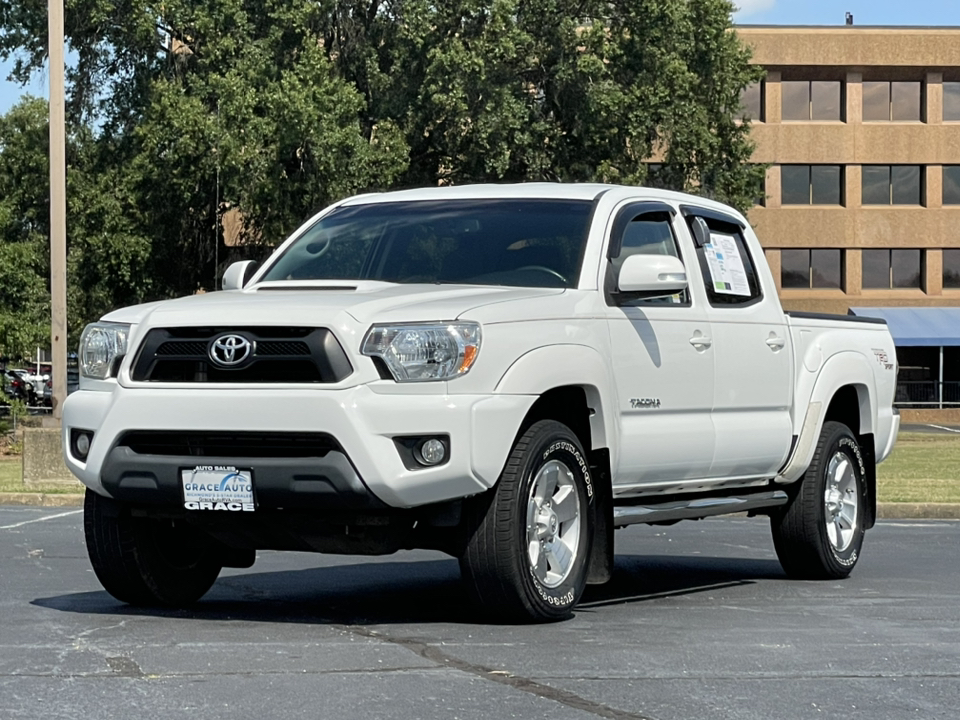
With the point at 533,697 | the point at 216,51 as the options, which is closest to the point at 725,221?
the point at 533,697

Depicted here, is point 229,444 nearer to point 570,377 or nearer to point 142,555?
point 142,555

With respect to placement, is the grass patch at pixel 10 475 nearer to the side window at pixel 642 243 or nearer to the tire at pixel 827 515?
the tire at pixel 827 515

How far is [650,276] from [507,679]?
2.75 meters

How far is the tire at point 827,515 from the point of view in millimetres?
10242

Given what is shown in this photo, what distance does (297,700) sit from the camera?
230 inches

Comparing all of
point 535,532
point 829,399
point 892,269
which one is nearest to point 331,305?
point 535,532

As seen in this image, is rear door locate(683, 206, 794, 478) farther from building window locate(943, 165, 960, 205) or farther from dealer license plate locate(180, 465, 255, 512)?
building window locate(943, 165, 960, 205)

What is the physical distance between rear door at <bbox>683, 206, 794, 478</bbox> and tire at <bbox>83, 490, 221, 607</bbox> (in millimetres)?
2745

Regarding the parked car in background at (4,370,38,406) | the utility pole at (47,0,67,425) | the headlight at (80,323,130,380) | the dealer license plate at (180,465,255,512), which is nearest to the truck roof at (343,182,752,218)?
the headlight at (80,323,130,380)

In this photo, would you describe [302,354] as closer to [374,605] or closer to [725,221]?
[374,605]

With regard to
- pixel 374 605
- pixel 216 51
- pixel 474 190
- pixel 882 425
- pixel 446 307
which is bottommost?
pixel 374 605

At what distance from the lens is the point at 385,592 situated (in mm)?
9438

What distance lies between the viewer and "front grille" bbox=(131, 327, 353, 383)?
7.34 meters

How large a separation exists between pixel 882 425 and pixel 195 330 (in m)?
5.20
